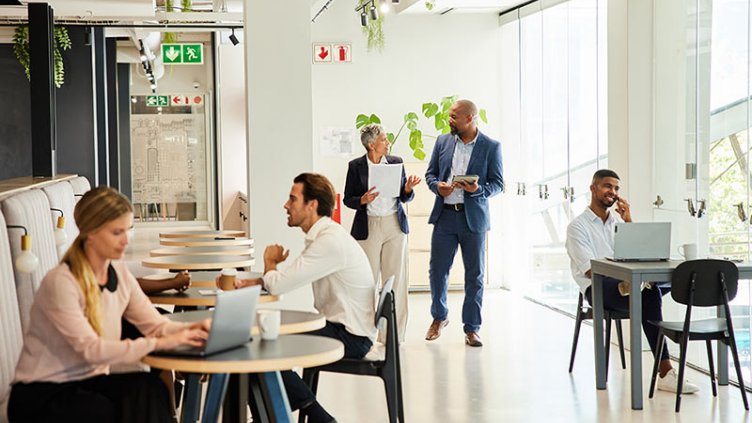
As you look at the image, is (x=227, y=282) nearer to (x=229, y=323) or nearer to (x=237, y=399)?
(x=237, y=399)

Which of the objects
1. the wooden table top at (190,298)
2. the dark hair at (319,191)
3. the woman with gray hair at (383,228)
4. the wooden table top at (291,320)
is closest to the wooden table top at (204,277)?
the wooden table top at (190,298)

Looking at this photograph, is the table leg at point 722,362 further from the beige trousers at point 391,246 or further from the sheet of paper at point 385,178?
the sheet of paper at point 385,178

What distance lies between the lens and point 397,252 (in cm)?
843

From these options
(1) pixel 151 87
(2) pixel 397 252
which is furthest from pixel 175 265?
(1) pixel 151 87

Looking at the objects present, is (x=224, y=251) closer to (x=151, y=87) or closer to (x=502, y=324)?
(x=502, y=324)

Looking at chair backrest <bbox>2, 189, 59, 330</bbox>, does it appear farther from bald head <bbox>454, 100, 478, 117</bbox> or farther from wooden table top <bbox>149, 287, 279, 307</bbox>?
bald head <bbox>454, 100, 478, 117</bbox>

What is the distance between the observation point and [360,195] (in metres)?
8.55

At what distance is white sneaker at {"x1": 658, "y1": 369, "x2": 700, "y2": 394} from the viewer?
6.76 meters

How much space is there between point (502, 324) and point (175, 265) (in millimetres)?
4348

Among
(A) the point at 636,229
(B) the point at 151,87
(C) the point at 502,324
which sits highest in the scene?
(B) the point at 151,87

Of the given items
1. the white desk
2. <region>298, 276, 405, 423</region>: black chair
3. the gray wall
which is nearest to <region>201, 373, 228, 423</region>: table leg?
<region>298, 276, 405, 423</region>: black chair

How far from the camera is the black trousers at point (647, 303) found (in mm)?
6922

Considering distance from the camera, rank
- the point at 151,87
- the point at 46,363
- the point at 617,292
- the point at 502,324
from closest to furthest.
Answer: the point at 46,363 → the point at 617,292 → the point at 502,324 → the point at 151,87

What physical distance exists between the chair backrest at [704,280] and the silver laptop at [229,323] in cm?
344
